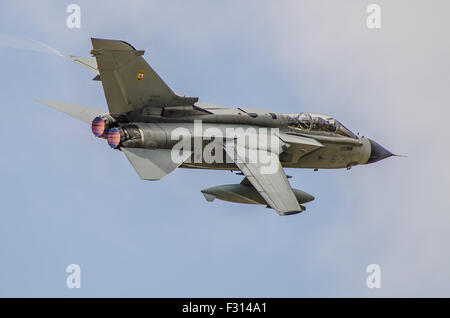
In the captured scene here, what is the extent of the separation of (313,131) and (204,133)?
404 cm

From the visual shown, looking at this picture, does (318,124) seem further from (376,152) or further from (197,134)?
(197,134)

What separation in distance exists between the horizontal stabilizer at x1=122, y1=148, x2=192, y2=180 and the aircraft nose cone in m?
6.96

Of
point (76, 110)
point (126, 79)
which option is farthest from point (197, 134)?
point (76, 110)

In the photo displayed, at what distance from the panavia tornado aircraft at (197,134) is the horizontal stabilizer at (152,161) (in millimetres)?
24

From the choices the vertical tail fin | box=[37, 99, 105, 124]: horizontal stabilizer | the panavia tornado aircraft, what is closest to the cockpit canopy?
the panavia tornado aircraft

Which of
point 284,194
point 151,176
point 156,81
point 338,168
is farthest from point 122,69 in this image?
point 338,168

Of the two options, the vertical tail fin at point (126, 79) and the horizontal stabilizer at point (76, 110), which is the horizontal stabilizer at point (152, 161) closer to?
the vertical tail fin at point (126, 79)

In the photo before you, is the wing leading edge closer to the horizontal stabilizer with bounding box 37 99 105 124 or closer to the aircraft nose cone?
the horizontal stabilizer with bounding box 37 99 105 124

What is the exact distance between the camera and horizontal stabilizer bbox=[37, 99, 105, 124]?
107 feet

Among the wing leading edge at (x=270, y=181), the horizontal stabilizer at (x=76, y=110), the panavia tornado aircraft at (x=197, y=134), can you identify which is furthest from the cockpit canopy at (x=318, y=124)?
the horizontal stabilizer at (x=76, y=110)

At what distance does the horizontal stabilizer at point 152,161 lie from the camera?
2812 centimetres

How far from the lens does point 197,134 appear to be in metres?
30.3

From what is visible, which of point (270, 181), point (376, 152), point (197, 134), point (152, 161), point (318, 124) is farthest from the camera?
point (376, 152)

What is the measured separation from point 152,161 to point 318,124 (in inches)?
254
